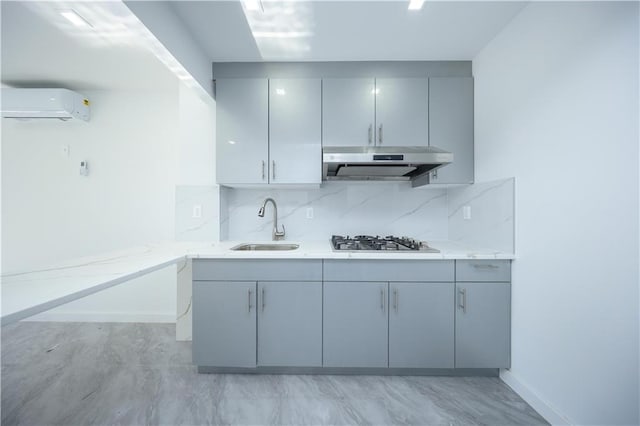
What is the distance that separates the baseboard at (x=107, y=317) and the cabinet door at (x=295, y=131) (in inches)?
79.0

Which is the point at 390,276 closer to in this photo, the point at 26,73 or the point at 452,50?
the point at 452,50

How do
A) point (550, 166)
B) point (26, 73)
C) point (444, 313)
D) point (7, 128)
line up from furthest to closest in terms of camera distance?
point (7, 128) → point (26, 73) → point (444, 313) → point (550, 166)

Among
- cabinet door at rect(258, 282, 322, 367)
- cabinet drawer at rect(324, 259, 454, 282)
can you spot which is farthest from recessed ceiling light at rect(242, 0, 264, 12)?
cabinet door at rect(258, 282, 322, 367)

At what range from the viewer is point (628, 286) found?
3.19ft

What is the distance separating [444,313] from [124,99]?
360 centimetres

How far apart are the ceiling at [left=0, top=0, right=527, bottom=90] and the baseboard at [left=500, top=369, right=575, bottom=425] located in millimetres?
2318

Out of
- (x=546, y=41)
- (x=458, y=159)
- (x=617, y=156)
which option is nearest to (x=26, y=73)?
(x=458, y=159)

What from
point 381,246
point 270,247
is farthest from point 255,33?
point 381,246

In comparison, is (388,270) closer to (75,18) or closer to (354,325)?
(354,325)

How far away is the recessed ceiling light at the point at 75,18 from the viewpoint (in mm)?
1439

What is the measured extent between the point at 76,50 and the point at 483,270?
344 cm

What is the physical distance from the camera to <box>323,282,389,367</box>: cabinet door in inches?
63.9

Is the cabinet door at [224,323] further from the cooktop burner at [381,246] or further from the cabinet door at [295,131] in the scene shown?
the cabinet door at [295,131]

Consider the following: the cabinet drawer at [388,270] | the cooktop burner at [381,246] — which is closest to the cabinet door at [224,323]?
the cabinet drawer at [388,270]
